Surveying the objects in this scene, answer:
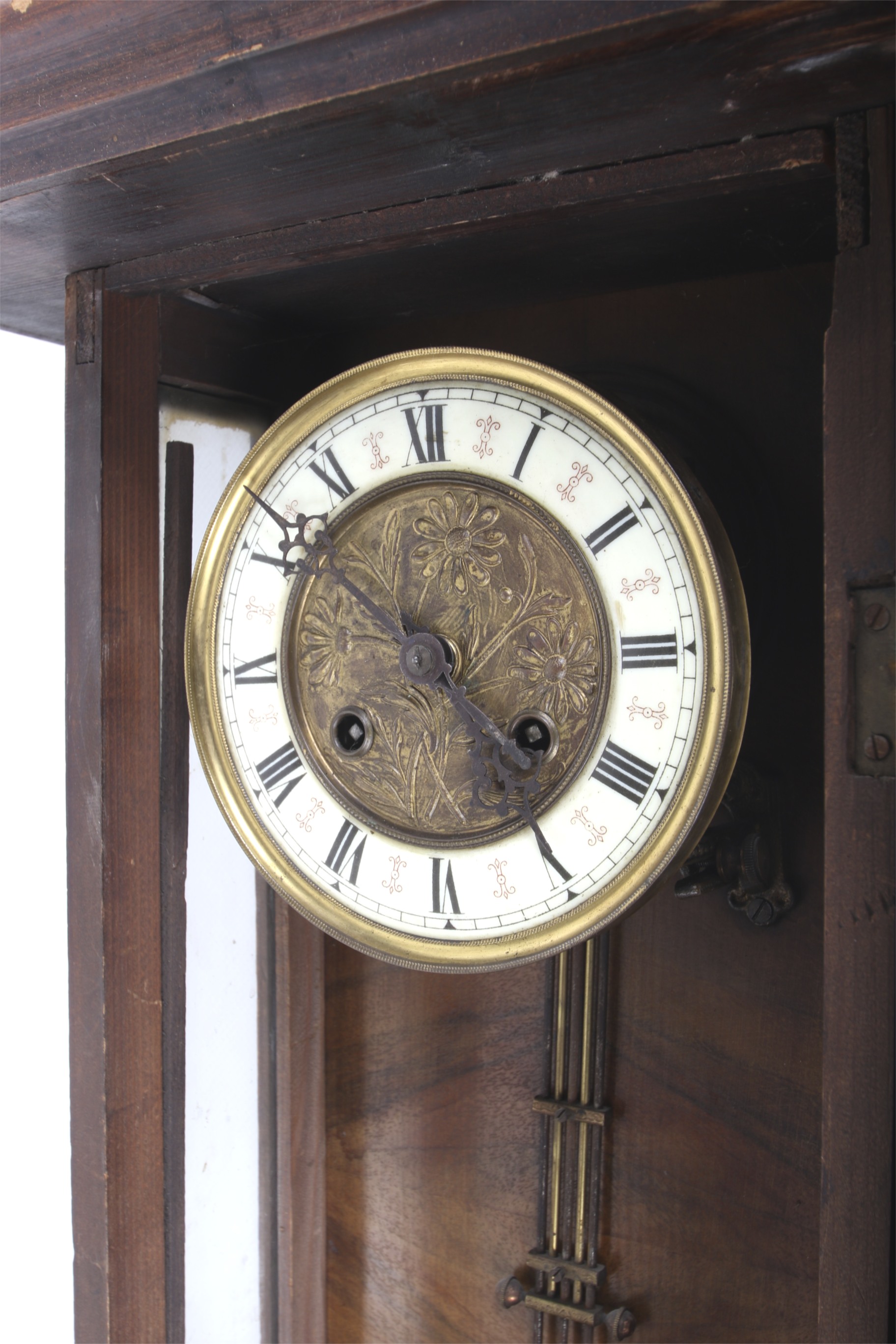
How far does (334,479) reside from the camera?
100cm

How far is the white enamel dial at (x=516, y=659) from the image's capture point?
871mm

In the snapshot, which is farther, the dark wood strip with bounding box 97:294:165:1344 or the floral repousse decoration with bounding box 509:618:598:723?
the dark wood strip with bounding box 97:294:165:1344

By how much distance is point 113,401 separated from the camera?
3.49 ft

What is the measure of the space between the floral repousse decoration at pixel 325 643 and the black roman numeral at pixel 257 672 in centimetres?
3

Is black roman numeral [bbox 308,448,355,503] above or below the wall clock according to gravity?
above

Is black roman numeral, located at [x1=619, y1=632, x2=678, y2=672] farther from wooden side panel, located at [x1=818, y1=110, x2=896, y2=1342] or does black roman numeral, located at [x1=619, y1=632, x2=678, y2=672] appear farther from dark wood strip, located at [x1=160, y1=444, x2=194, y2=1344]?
dark wood strip, located at [x1=160, y1=444, x2=194, y2=1344]

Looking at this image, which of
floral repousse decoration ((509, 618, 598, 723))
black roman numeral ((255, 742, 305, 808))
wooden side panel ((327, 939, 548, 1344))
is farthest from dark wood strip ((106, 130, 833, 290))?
wooden side panel ((327, 939, 548, 1344))

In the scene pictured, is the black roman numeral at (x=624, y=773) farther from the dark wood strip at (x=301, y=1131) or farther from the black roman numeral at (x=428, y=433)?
the dark wood strip at (x=301, y=1131)

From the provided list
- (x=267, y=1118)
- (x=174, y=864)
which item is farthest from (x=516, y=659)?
(x=267, y=1118)

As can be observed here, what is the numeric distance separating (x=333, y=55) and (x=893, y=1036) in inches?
27.1

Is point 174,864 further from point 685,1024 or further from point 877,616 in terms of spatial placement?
point 877,616

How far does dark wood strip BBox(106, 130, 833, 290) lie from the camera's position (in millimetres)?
766

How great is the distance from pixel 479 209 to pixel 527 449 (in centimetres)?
18

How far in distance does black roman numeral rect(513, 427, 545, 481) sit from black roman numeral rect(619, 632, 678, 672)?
154 millimetres
